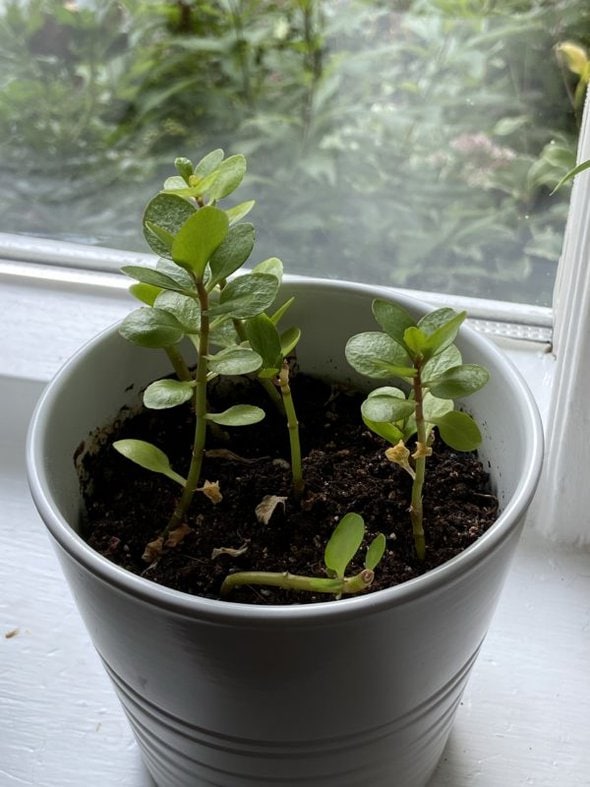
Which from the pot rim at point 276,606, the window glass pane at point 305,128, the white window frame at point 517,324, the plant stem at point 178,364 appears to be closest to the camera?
the pot rim at point 276,606

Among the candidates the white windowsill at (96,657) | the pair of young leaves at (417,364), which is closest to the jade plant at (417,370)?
the pair of young leaves at (417,364)

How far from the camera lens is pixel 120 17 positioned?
79 cm

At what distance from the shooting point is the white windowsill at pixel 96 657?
57 centimetres

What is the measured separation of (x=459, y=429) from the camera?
16.1 inches

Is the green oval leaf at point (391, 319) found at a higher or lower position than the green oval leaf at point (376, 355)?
higher

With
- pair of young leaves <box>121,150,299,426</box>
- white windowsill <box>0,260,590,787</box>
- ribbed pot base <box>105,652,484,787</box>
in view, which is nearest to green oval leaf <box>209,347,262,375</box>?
pair of young leaves <box>121,150,299,426</box>

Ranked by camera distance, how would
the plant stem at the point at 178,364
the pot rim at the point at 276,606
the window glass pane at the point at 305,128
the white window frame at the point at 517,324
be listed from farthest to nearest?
the window glass pane at the point at 305,128 < the white window frame at the point at 517,324 < the plant stem at the point at 178,364 < the pot rim at the point at 276,606

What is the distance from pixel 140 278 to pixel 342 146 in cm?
47

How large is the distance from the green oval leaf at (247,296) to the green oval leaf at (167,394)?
0.12 ft

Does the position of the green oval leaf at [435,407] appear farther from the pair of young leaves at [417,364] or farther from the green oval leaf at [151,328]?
the green oval leaf at [151,328]

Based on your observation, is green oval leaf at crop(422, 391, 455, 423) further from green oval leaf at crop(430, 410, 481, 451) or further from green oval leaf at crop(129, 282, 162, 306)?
green oval leaf at crop(129, 282, 162, 306)

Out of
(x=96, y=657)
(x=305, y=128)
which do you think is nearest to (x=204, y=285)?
(x=96, y=657)

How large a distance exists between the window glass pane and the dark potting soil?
0.95 ft

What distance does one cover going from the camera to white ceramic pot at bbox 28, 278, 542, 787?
35 centimetres
